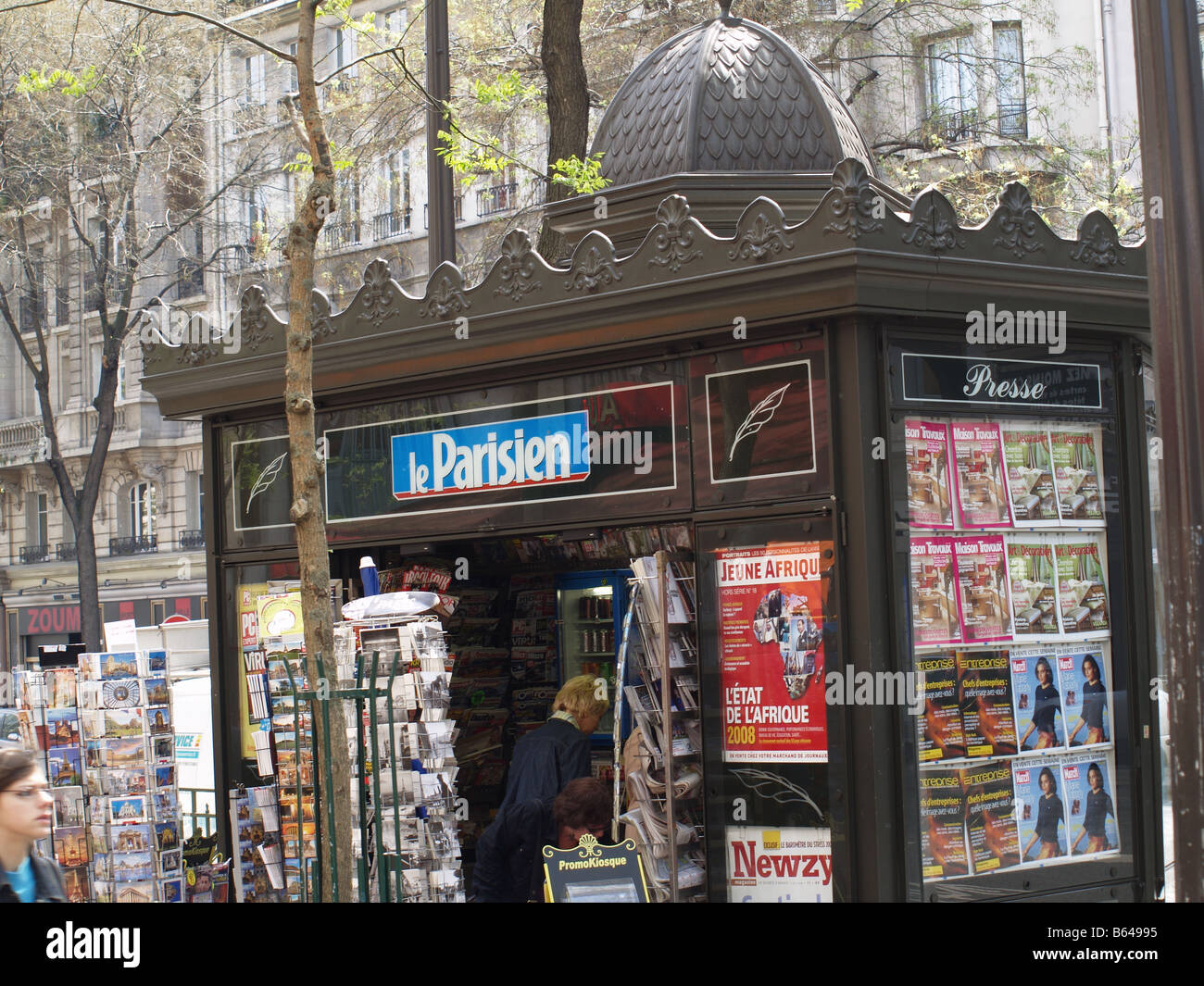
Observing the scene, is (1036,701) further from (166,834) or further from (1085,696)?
(166,834)

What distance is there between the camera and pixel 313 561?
6078 mm

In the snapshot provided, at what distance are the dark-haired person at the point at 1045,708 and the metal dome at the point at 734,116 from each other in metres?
2.98

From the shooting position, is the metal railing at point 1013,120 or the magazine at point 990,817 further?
the metal railing at point 1013,120

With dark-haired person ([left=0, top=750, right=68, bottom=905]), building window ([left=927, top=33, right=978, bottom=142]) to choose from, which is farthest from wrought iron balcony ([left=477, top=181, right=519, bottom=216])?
dark-haired person ([left=0, top=750, right=68, bottom=905])

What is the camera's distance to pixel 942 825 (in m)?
6.44

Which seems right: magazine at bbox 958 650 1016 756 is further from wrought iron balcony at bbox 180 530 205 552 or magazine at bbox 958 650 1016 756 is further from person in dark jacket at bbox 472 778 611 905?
wrought iron balcony at bbox 180 530 205 552

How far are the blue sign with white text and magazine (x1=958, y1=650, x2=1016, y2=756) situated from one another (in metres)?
2.24

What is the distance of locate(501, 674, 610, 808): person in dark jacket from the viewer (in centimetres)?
747

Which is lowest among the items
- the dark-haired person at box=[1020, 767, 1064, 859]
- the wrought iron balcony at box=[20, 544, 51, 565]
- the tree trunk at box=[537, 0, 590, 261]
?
the dark-haired person at box=[1020, 767, 1064, 859]

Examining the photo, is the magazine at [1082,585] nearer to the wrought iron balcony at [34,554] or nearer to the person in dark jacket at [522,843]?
the person in dark jacket at [522,843]

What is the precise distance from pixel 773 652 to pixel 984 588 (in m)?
1.08

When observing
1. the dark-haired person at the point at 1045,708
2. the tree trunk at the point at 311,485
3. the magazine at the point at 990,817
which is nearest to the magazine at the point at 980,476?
the dark-haired person at the point at 1045,708

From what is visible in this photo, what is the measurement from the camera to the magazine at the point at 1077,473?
7039 mm
